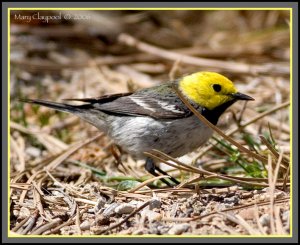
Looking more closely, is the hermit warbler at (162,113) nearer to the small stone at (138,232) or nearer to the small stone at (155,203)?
the small stone at (155,203)

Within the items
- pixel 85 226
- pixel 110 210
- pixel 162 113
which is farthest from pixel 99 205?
pixel 162 113

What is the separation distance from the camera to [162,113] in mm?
4660

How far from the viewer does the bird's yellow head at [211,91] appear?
15.3 feet

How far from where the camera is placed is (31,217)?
3.60 m

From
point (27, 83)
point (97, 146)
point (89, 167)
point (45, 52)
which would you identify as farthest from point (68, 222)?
point (45, 52)

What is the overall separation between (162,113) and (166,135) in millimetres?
215

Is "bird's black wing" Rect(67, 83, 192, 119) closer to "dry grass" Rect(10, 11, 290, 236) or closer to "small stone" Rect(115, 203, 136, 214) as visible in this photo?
"dry grass" Rect(10, 11, 290, 236)

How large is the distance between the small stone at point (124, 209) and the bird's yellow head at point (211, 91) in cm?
152

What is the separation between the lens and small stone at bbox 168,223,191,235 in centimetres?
321

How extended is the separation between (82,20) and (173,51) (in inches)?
55.6

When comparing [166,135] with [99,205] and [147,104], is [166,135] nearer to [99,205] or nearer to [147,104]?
[147,104]

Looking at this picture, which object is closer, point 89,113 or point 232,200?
point 232,200

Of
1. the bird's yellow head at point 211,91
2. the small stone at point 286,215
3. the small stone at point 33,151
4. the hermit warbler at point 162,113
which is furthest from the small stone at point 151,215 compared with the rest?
the small stone at point 33,151

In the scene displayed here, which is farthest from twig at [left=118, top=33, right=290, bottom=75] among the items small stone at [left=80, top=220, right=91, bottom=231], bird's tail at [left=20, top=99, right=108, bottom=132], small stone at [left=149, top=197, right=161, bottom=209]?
small stone at [left=80, top=220, right=91, bottom=231]
